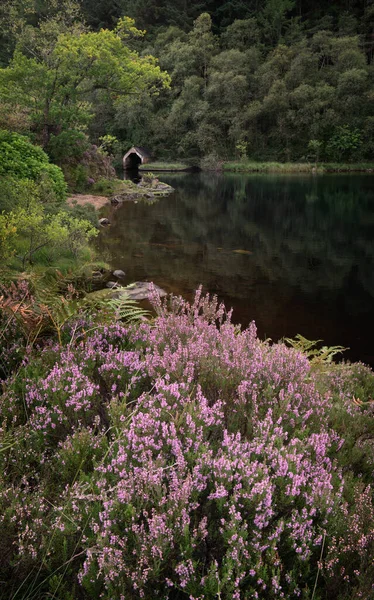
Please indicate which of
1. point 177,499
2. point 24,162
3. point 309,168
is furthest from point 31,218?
point 309,168

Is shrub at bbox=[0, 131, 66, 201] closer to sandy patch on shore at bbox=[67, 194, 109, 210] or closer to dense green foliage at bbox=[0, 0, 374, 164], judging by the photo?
sandy patch on shore at bbox=[67, 194, 109, 210]

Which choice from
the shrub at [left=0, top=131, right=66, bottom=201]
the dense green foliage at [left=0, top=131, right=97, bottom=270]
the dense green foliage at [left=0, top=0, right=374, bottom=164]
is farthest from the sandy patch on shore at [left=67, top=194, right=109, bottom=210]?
the dense green foliage at [left=0, top=0, right=374, bottom=164]

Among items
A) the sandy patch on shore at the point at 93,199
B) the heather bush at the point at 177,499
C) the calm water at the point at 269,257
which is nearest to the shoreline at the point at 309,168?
the calm water at the point at 269,257

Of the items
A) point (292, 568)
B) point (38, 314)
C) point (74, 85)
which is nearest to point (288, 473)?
point (292, 568)

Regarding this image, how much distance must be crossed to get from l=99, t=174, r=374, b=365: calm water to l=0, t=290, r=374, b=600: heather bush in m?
7.31

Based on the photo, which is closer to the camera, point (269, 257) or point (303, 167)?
point (269, 257)

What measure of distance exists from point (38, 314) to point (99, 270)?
10533 millimetres

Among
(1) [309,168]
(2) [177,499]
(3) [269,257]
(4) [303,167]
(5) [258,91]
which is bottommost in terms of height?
(3) [269,257]

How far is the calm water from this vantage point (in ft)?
37.5

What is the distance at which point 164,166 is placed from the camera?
2950 inches

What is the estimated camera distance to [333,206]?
31219 mm

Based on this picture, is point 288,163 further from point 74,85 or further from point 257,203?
point 74,85

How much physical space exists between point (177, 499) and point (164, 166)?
252ft

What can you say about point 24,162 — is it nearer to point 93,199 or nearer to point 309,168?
point 93,199
